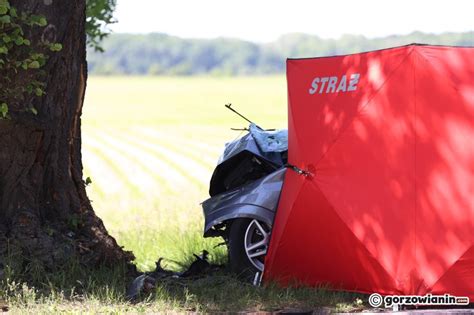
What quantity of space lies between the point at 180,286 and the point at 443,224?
7.52ft

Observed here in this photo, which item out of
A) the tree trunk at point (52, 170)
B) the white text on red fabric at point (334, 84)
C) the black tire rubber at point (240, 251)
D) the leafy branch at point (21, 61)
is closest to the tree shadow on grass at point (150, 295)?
the black tire rubber at point (240, 251)

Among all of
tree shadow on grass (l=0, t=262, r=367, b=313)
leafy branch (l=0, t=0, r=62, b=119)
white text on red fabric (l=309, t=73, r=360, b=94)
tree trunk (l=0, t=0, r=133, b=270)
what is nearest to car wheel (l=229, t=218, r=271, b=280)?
tree shadow on grass (l=0, t=262, r=367, b=313)

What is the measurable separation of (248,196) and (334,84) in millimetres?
1280

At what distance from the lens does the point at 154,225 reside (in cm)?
1273

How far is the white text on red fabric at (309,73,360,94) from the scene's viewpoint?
7.72 metres

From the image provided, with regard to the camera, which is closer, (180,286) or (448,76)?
(448,76)

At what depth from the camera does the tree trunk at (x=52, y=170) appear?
8.10 m

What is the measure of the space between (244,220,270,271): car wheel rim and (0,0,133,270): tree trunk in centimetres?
117

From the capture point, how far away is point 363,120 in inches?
301

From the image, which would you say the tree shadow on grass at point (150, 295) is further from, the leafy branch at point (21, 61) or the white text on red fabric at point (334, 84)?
the white text on red fabric at point (334, 84)

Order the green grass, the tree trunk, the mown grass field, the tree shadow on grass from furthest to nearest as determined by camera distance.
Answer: the mown grass field → the tree trunk → the green grass → the tree shadow on grass

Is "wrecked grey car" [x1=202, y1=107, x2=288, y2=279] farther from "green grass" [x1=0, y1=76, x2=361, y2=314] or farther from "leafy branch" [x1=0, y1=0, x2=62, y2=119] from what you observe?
"leafy branch" [x1=0, y1=0, x2=62, y2=119]

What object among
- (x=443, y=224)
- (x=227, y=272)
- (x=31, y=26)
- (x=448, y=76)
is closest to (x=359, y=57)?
(x=448, y=76)

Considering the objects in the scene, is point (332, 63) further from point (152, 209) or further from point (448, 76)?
point (152, 209)
